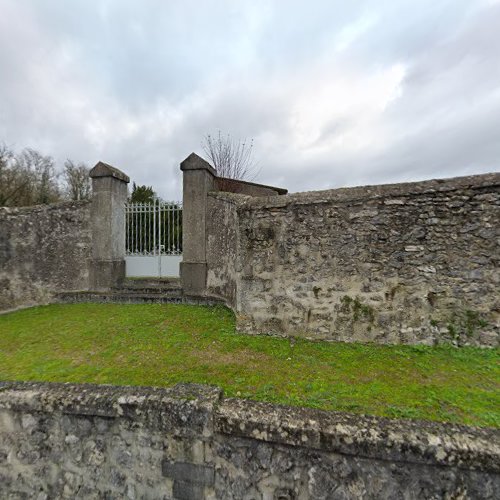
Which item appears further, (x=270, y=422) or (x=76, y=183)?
(x=76, y=183)

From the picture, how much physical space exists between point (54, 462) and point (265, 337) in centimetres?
297

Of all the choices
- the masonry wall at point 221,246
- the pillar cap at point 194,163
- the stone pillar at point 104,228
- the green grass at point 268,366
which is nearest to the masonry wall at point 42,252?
the stone pillar at point 104,228

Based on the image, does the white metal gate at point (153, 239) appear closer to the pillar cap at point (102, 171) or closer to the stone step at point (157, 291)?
the stone step at point (157, 291)

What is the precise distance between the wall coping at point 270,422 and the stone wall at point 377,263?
8.43ft

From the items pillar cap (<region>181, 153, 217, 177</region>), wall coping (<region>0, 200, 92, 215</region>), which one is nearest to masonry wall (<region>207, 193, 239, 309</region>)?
pillar cap (<region>181, 153, 217, 177</region>)

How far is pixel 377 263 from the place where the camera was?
4215 millimetres

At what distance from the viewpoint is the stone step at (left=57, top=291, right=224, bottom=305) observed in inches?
267

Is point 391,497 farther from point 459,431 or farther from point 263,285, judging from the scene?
point 263,285

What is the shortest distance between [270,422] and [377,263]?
3083 millimetres

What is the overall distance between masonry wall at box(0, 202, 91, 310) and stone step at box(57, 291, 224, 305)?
322 mm

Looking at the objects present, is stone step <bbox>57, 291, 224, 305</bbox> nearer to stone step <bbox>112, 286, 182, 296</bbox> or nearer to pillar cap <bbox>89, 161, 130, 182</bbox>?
stone step <bbox>112, 286, 182, 296</bbox>

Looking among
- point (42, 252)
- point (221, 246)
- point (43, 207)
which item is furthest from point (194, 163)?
point (42, 252)

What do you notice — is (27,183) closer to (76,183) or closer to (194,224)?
(76,183)

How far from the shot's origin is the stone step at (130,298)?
679 cm
